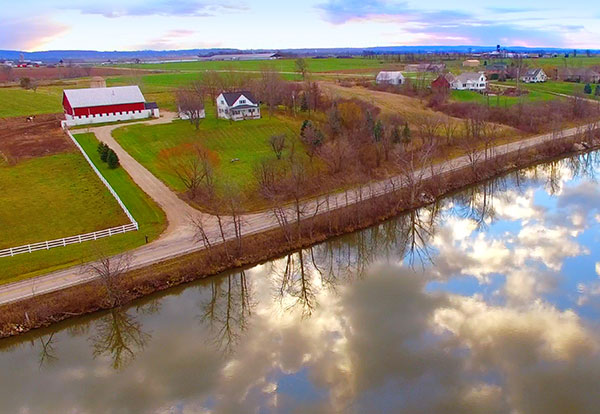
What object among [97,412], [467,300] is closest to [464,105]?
[467,300]

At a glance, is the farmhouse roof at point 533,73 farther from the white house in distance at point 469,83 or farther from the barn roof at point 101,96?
the barn roof at point 101,96

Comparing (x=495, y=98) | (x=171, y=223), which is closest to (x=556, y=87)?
(x=495, y=98)

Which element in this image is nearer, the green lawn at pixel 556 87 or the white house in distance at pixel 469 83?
the green lawn at pixel 556 87

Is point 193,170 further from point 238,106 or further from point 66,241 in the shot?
point 238,106

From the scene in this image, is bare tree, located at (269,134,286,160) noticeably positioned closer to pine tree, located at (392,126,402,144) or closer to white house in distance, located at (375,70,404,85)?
pine tree, located at (392,126,402,144)

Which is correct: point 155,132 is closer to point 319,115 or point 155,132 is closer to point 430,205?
point 319,115

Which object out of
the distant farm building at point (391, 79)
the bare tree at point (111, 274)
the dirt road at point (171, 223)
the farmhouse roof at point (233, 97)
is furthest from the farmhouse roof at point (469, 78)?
the bare tree at point (111, 274)
